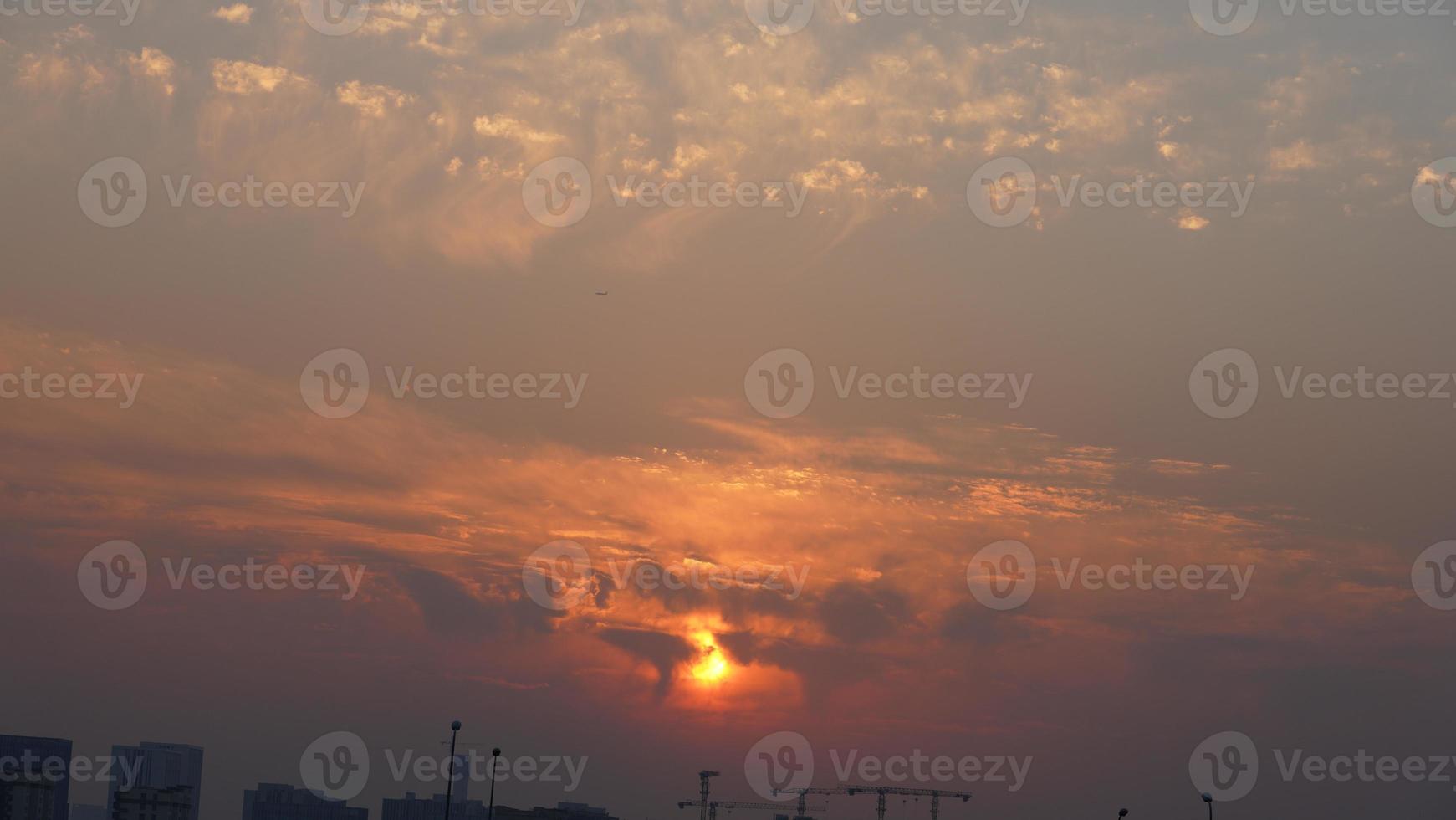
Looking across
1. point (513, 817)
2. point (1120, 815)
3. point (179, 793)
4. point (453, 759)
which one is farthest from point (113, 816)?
point (1120, 815)

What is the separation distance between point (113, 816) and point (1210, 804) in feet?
552

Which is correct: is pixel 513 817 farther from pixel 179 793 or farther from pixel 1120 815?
pixel 1120 815

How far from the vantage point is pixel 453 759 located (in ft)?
229

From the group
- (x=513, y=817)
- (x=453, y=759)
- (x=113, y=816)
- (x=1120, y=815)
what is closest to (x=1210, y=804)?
(x=1120, y=815)

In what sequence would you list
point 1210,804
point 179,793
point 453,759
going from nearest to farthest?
point 1210,804
point 453,759
point 179,793

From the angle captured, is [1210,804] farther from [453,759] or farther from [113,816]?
[113,816]

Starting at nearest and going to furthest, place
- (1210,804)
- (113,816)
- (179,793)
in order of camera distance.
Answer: (1210,804) < (113,816) < (179,793)

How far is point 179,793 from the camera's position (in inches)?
7751

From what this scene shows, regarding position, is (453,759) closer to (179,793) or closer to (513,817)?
(513,817)

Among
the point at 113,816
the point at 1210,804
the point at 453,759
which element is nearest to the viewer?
the point at 1210,804

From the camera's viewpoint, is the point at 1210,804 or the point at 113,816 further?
the point at 113,816

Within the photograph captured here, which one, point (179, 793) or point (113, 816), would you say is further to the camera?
point (179, 793)

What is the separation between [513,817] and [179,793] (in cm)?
5044

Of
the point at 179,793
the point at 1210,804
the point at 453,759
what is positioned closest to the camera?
the point at 1210,804
